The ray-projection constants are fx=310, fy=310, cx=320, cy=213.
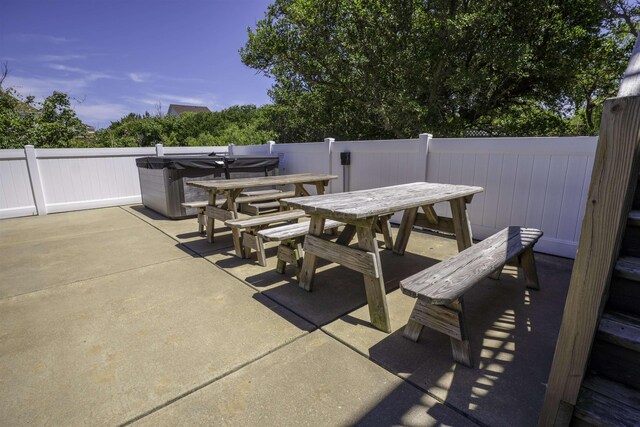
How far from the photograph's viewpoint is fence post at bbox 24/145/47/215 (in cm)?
586

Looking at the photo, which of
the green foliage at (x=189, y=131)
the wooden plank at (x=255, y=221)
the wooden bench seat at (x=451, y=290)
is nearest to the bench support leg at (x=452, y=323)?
the wooden bench seat at (x=451, y=290)

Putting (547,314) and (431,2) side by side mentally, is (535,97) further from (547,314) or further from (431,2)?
(547,314)

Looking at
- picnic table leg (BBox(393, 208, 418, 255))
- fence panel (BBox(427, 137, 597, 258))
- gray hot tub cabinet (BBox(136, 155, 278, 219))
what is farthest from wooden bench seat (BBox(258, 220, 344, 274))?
gray hot tub cabinet (BBox(136, 155, 278, 219))

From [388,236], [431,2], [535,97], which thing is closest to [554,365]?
[388,236]

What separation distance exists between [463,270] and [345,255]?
801 millimetres

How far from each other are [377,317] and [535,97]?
1078 cm

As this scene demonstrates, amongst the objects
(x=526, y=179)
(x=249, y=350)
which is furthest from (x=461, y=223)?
(x=249, y=350)

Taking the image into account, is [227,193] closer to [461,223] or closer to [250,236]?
[250,236]

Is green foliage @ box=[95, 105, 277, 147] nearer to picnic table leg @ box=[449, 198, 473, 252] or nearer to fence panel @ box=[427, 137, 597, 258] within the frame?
fence panel @ box=[427, 137, 597, 258]

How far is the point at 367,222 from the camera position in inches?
86.0

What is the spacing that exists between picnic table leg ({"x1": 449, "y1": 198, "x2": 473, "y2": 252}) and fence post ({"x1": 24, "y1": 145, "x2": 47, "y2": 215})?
739 cm

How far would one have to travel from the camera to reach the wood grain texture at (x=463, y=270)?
1637 millimetres

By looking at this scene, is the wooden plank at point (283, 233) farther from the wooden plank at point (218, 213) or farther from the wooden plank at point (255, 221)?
the wooden plank at point (218, 213)

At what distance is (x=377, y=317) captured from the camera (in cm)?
217
